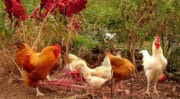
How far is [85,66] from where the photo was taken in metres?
6.75

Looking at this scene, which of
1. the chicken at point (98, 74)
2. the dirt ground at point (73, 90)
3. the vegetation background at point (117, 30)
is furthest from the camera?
the vegetation background at point (117, 30)

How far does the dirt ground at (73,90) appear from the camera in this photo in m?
7.03

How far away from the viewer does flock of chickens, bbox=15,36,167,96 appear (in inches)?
260

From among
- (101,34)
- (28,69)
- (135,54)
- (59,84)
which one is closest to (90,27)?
(101,34)

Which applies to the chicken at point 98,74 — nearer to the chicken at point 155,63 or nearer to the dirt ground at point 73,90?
the dirt ground at point 73,90

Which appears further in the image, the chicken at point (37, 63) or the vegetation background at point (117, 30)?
the vegetation background at point (117, 30)

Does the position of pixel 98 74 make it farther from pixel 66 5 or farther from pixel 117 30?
pixel 117 30

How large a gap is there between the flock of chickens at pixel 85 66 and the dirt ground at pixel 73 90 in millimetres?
188

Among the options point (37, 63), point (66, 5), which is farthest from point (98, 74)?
point (66, 5)

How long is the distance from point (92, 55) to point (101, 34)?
0.43m

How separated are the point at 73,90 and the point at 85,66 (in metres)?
0.68

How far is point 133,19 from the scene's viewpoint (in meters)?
8.02

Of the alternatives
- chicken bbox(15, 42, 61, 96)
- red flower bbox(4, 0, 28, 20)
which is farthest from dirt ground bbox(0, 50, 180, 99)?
red flower bbox(4, 0, 28, 20)

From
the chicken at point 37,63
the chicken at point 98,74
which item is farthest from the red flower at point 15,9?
the chicken at point 98,74
